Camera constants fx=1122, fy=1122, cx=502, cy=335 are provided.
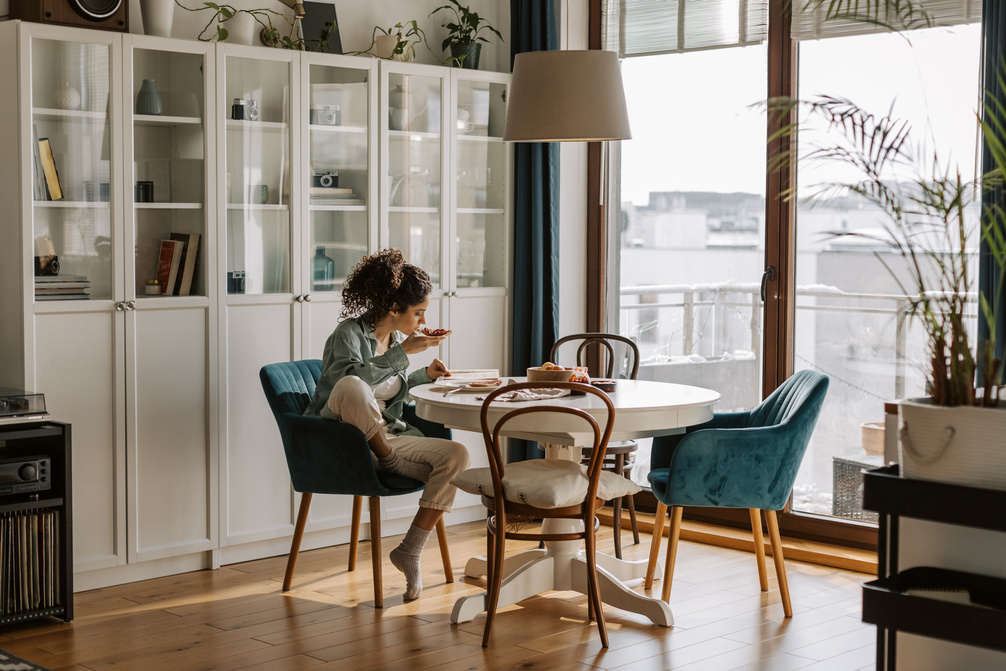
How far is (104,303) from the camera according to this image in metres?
3.89

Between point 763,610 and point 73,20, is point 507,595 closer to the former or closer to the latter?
point 763,610

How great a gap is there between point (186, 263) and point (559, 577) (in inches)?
69.6

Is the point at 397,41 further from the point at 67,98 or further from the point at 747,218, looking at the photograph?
the point at 747,218

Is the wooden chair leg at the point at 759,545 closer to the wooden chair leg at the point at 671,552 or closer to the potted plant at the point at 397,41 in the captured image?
the wooden chair leg at the point at 671,552

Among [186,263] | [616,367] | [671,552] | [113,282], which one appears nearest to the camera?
[671,552]

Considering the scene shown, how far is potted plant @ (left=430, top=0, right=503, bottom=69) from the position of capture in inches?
194

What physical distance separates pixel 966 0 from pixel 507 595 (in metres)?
2.64

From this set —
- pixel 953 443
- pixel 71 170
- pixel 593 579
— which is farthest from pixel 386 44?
pixel 953 443

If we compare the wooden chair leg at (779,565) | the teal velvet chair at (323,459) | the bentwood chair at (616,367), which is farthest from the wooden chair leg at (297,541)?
the wooden chair leg at (779,565)

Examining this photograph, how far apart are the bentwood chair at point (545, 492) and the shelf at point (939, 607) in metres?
1.02

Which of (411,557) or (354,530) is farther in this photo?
(354,530)

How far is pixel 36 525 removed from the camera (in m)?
3.47

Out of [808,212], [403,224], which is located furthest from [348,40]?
[808,212]

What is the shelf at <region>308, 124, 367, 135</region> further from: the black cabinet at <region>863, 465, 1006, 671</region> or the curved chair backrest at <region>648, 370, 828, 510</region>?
the black cabinet at <region>863, 465, 1006, 671</region>
